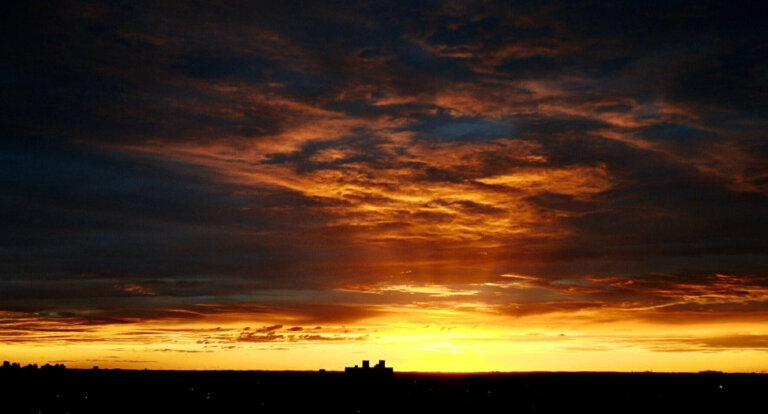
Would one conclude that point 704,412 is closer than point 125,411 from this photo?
No

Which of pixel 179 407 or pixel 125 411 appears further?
pixel 179 407

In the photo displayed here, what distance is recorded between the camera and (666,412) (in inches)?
7736

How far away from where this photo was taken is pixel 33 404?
187 metres

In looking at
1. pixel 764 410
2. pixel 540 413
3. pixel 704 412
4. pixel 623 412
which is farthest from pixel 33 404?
pixel 764 410

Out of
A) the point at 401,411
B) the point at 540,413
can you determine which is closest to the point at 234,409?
the point at 401,411

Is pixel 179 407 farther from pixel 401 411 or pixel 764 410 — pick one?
pixel 764 410

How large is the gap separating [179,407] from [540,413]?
8821cm

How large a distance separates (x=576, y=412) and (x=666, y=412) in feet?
71.8

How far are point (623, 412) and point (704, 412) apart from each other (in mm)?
A: 21062

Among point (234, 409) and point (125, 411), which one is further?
point (234, 409)

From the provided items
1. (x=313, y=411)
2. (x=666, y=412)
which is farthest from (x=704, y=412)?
(x=313, y=411)

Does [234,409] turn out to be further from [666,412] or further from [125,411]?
[666,412]

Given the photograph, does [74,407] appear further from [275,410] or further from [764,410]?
[764,410]

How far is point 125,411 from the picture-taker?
181m
